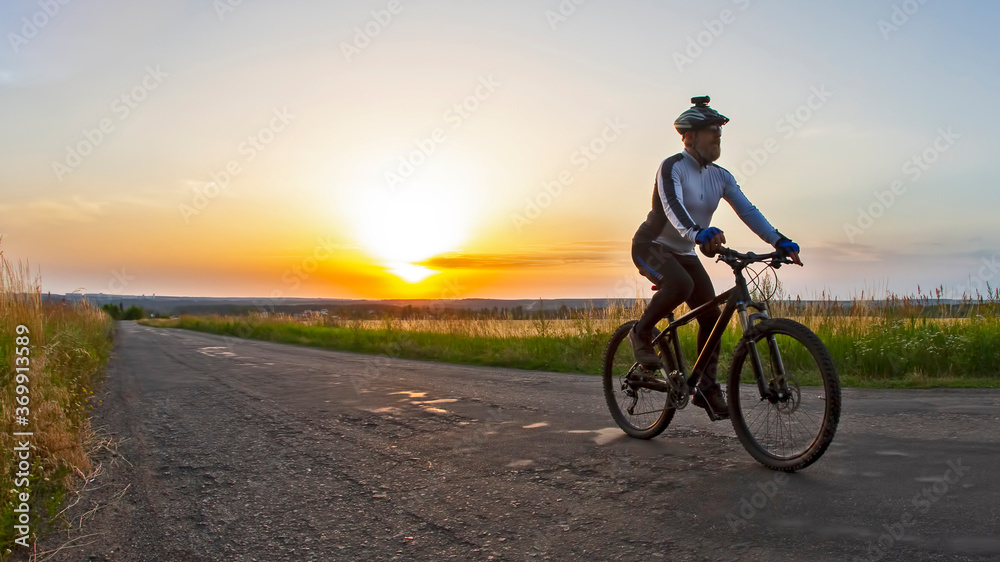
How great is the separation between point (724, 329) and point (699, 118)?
4.86 feet

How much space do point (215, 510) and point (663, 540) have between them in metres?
2.44

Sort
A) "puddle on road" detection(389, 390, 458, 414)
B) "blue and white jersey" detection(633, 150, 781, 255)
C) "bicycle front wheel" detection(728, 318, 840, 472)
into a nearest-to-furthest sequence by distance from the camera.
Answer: "bicycle front wheel" detection(728, 318, 840, 472) → "blue and white jersey" detection(633, 150, 781, 255) → "puddle on road" detection(389, 390, 458, 414)

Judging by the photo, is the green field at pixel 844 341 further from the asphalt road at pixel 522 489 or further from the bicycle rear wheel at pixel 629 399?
the asphalt road at pixel 522 489

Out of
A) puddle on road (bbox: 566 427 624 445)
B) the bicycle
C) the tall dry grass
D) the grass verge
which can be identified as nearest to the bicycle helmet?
the bicycle

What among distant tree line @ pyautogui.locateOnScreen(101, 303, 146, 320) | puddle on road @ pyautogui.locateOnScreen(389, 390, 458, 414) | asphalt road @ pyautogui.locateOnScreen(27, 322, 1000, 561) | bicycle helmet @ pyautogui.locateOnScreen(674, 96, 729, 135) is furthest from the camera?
distant tree line @ pyautogui.locateOnScreen(101, 303, 146, 320)

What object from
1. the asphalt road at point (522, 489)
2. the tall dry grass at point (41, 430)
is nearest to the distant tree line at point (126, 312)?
the tall dry grass at point (41, 430)

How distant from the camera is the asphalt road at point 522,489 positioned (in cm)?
318

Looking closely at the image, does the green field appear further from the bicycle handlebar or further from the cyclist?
the bicycle handlebar

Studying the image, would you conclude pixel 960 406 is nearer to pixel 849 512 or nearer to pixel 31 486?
pixel 849 512

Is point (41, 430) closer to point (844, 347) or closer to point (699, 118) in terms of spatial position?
point (699, 118)

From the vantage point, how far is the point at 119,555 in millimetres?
3303

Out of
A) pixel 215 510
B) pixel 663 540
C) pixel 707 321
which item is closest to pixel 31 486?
pixel 215 510

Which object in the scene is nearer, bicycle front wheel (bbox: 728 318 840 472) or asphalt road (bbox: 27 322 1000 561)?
asphalt road (bbox: 27 322 1000 561)

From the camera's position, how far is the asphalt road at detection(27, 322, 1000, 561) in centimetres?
318
